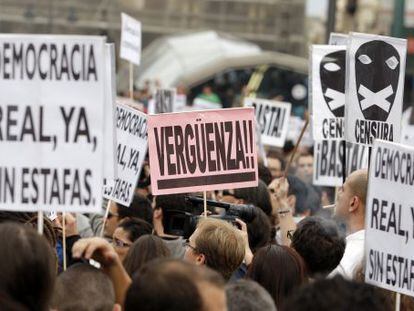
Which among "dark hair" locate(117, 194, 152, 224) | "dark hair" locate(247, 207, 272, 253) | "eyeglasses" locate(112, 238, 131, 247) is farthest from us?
"dark hair" locate(117, 194, 152, 224)

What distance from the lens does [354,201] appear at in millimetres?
8547

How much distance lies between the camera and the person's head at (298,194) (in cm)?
1198

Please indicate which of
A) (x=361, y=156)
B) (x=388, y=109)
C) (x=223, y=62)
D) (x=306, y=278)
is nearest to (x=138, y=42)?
(x=361, y=156)

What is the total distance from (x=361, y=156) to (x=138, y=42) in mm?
3728

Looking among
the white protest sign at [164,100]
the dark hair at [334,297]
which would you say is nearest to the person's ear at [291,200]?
the white protest sign at [164,100]

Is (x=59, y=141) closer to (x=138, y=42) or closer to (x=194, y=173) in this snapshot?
(x=194, y=173)

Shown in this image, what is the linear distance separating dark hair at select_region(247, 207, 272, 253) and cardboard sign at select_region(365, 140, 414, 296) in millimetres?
1922

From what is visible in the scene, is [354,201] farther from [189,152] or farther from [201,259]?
[201,259]

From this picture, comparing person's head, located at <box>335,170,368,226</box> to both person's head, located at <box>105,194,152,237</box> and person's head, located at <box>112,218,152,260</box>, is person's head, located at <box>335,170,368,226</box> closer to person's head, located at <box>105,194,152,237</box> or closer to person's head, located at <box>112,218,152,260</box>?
person's head, located at <box>112,218,152,260</box>

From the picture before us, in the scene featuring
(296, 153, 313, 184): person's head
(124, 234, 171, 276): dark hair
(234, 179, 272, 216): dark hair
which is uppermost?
(124, 234, 171, 276): dark hair

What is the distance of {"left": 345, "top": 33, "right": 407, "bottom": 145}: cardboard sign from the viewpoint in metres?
8.84

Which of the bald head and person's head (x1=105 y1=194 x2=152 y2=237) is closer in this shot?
the bald head

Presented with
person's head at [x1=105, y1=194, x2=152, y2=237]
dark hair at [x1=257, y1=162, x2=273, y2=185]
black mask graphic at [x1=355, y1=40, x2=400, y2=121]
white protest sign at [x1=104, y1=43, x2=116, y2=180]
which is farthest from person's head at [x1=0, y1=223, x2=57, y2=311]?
Result: dark hair at [x1=257, y1=162, x2=273, y2=185]

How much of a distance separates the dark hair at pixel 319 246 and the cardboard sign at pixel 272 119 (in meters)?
7.62
